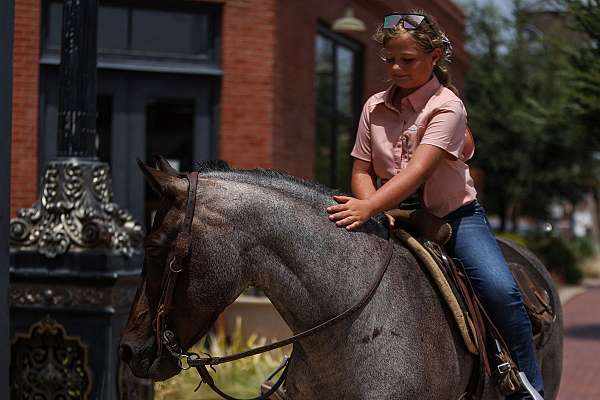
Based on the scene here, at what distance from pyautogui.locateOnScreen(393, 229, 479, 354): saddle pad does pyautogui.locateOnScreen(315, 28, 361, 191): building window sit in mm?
9306

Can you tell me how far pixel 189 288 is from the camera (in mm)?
3479

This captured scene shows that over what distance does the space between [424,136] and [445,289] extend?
633mm

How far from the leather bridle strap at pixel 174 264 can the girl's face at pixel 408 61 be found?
3.60ft

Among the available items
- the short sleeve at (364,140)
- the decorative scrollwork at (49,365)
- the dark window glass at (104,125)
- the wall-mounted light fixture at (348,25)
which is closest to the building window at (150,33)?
the dark window glass at (104,125)

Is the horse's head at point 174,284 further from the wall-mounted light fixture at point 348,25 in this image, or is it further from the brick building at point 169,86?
the wall-mounted light fixture at point 348,25

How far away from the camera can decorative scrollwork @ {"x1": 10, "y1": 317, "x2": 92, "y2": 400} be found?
6148 millimetres

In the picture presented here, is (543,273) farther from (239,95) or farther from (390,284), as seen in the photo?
(239,95)

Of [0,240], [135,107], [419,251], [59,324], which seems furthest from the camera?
[135,107]

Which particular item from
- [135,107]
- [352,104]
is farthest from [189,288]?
[352,104]

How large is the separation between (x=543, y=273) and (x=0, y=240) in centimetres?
316

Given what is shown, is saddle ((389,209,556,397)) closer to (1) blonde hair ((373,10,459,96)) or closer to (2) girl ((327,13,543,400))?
(2) girl ((327,13,543,400))

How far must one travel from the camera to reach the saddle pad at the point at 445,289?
3.94 metres

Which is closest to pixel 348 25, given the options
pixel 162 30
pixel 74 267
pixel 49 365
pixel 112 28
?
pixel 162 30

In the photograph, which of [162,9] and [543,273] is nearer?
[543,273]
